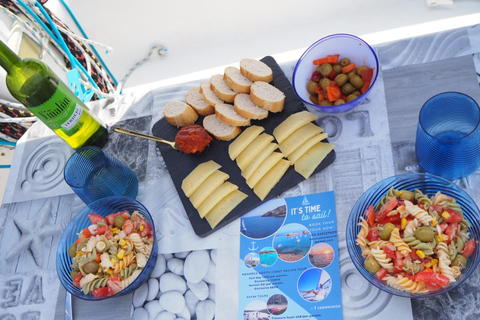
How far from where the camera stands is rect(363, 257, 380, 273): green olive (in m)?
0.91

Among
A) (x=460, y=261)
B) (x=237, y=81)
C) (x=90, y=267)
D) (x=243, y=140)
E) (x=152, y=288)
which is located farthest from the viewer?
(x=237, y=81)

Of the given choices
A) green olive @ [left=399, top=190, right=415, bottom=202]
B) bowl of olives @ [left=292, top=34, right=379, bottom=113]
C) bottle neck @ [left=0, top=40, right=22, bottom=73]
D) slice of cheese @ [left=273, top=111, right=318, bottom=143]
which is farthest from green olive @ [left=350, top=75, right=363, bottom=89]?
bottle neck @ [left=0, top=40, right=22, bottom=73]

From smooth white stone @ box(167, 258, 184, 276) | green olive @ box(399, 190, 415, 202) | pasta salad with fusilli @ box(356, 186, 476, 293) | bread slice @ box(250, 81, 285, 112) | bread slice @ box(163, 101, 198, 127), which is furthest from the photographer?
bread slice @ box(163, 101, 198, 127)

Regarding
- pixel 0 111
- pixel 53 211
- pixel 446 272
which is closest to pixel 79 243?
pixel 53 211

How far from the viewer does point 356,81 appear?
1.25 m

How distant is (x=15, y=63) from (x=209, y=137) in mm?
652

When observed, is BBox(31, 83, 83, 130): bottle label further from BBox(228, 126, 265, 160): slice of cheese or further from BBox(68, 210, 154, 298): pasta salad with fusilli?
BBox(228, 126, 265, 160): slice of cheese

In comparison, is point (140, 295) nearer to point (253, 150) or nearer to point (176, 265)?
point (176, 265)

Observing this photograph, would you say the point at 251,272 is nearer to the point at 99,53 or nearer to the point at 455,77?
the point at 455,77

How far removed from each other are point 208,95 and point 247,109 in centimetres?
19

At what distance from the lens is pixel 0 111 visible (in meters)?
1.99

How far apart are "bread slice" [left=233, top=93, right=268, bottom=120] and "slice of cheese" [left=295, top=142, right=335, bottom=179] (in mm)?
208

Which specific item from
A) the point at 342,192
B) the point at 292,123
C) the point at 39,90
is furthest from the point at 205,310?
the point at 39,90

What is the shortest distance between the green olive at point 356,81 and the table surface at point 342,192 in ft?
0.25
